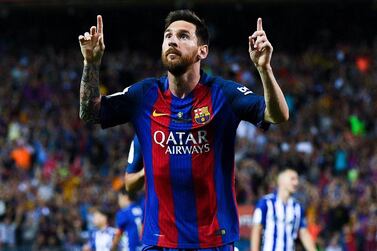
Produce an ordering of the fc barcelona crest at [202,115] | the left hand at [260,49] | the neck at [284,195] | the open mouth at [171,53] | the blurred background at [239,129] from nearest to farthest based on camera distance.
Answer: the left hand at [260,49] < the open mouth at [171,53] < the fc barcelona crest at [202,115] < the neck at [284,195] < the blurred background at [239,129]

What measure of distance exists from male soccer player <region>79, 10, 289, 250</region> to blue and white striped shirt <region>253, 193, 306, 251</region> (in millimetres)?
4709

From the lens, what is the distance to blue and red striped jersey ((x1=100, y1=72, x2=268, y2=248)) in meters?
5.56

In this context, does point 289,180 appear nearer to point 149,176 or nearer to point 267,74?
point 149,176

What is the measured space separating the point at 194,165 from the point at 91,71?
0.83 m

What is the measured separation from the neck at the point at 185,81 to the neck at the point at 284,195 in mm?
5024

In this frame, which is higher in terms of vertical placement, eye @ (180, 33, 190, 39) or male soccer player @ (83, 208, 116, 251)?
eye @ (180, 33, 190, 39)

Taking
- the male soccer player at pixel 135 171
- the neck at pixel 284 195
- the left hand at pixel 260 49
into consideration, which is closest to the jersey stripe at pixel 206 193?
the left hand at pixel 260 49

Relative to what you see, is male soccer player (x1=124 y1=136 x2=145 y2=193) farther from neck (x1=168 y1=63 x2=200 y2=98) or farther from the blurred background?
the blurred background

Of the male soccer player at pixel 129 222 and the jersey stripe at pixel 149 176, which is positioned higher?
the jersey stripe at pixel 149 176

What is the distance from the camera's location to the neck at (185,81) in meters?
5.66

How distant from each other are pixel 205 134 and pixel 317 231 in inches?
535

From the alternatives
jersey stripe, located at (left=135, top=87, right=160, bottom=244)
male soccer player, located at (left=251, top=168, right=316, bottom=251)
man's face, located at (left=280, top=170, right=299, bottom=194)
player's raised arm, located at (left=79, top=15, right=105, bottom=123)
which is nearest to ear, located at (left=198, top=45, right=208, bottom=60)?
jersey stripe, located at (left=135, top=87, right=160, bottom=244)

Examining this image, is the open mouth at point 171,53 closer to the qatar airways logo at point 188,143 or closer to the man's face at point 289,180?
the qatar airways logo at point 188,143

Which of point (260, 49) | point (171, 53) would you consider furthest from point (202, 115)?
point (260, 49)
